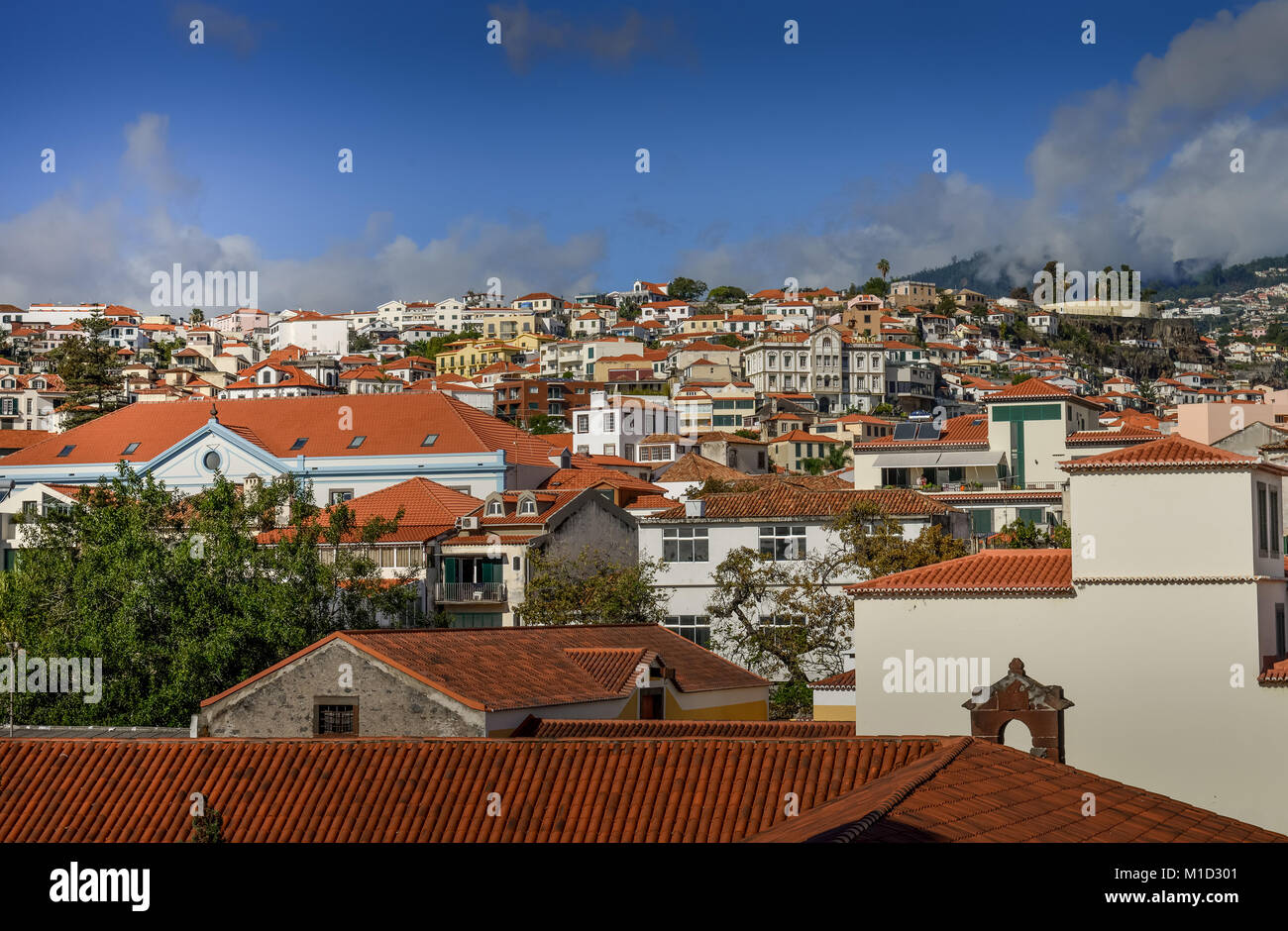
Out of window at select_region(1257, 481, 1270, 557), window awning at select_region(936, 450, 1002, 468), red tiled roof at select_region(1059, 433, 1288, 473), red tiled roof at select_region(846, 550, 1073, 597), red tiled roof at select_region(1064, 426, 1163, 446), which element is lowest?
red tiled roof at select_region(846, 550, 1073, 597)

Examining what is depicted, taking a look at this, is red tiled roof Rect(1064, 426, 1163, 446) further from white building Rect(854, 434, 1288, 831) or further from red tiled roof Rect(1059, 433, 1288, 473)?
red tiled roof Rect(1059, 433, 1288, 473)

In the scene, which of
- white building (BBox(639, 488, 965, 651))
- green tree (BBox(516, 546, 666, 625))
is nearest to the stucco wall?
green tree (BBox(516, 546, 666, 625))

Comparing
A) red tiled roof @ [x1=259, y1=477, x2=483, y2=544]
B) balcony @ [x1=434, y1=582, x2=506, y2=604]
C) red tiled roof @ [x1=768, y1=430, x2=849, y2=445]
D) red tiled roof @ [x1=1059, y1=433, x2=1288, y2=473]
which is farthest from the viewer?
red tiled roof @ [x1=768, y1=430, x2=849, y2=445]

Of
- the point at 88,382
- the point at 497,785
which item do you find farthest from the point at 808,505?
the point at 88,382

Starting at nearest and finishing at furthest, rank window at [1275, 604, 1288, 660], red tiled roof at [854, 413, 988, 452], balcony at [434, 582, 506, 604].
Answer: window at [1275, 604, 1288, 660], balcony at [434, 582, 506, 604], red tiled roof at [854, 413, 988, 452]

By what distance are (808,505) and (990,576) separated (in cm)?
2062

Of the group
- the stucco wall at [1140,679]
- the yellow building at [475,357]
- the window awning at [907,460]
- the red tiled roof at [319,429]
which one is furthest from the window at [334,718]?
the yellow building at [475,357]

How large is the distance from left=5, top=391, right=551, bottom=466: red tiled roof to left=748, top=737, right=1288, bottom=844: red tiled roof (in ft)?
173

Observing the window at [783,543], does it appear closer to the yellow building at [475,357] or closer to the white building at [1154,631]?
the white building at [1154,631]

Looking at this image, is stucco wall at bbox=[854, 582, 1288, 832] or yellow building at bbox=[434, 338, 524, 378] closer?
stucco wall at bbox=[854, 582, 1288, 832]

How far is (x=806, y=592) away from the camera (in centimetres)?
4497

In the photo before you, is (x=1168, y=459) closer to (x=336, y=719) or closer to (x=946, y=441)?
(x=336, y=719)

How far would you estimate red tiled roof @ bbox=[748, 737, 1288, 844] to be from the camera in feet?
40.3
